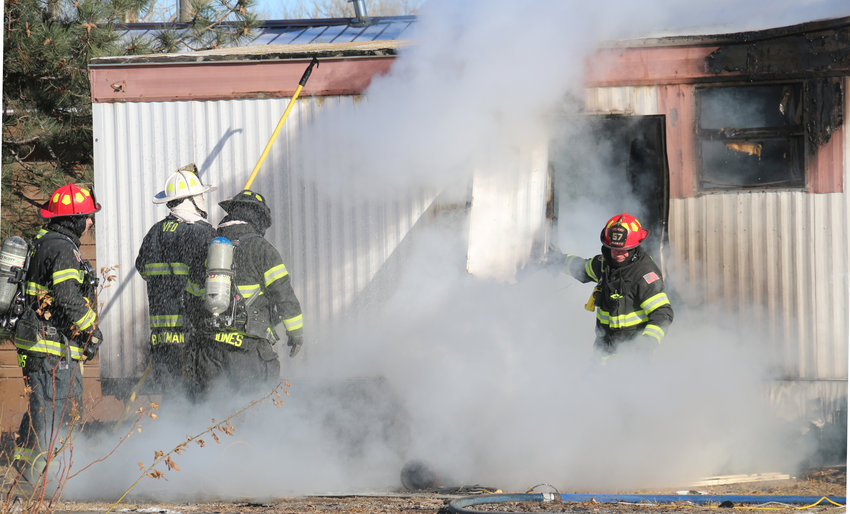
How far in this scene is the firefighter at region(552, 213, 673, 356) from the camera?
18.3ft

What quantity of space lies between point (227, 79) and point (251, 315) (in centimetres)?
256

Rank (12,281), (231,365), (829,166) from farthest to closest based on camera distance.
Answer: (829,166)
(231,365)
(12,281)

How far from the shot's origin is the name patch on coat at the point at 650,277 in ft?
18.3

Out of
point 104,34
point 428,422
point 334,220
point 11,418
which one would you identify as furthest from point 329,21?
point 428,422

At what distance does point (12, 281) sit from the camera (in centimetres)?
515

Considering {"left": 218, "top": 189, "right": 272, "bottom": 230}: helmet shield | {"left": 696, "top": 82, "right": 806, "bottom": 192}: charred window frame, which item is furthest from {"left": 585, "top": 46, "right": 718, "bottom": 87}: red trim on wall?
{"left": 218, "top": 189, "right": 272, "bottom": 230}: helmet shield

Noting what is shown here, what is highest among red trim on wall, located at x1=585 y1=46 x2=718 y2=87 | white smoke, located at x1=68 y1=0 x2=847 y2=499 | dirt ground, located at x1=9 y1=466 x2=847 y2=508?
red trim on wall, located at x1=585 y1=46 x2=718 y2=87

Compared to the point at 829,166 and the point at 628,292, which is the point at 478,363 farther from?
the point at 829,166

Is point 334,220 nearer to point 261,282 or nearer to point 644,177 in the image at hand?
point 261,282

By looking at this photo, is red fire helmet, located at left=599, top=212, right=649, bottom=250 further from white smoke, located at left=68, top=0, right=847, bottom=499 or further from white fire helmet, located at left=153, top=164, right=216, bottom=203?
white fire helmet, located at left=153, top=164, right=216, bottom=203

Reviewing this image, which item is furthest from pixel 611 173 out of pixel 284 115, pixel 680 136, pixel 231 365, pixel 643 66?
pixel 231 365

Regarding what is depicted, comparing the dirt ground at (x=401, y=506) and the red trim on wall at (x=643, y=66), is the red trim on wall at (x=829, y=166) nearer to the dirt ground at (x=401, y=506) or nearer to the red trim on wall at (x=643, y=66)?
the red trim on wall at (x=643, y=66)

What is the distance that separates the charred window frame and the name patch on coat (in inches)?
55.6

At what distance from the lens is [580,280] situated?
6117mm
